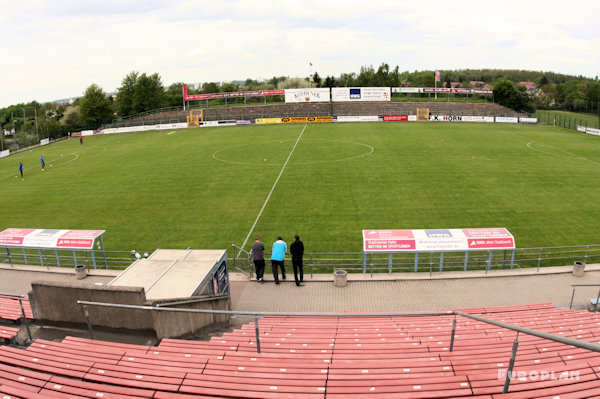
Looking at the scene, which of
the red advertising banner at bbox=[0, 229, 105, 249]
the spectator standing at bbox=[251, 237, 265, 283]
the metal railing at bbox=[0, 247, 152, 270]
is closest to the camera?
the spectator standing at bbox=[251, 237, 265, 283]

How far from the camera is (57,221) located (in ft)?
79.0

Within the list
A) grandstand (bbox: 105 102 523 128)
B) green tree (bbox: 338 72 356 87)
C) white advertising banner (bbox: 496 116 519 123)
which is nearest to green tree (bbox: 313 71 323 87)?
green tree (bbox: 338 72 356 87)

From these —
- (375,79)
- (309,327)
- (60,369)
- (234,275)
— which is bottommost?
(234,275)

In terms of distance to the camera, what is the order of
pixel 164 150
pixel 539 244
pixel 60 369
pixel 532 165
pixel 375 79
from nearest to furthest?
1. pixel 60 369
2. pixel 539 244
3. pixel 532 165
4. pixel 164 150
5. pixel 375 79

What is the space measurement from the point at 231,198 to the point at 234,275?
37.5 feet

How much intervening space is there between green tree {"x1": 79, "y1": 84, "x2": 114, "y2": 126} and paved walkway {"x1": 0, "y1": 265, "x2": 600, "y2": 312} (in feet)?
236

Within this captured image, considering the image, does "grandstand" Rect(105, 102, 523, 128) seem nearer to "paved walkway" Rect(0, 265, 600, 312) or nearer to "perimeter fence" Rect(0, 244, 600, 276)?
"perimeter fence" Rect(0, 244, 600, 276)

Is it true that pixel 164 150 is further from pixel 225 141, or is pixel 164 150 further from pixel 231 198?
pixel 231 198

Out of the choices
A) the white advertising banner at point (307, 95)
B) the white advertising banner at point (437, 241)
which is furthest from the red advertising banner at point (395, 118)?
the white advertising banner at point (437, 241)

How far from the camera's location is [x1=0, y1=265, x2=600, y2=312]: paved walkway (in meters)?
13.4

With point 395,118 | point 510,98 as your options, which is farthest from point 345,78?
→ point 395,118

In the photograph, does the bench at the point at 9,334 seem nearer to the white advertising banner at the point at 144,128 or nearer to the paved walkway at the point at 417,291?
the paved walkway at the point at 417,291

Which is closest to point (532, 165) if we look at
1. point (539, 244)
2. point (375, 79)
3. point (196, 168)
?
point (539, 244)

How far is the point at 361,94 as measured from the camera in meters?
76.5
